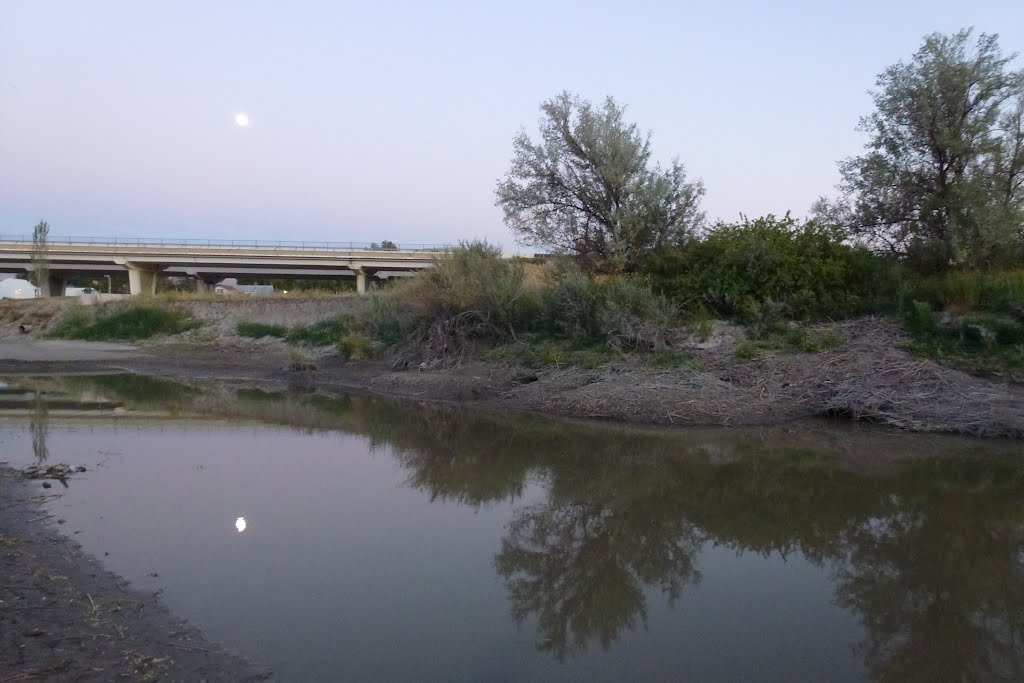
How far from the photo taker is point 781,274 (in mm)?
19734

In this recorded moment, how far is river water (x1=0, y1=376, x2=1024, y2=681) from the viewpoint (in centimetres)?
544

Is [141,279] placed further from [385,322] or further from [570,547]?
[570,547]

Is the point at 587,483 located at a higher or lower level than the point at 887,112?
lower

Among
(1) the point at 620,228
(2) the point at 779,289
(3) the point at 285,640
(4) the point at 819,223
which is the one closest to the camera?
(3) the point at 285,640

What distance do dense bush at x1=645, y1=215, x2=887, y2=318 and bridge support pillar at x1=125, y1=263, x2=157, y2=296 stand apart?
47027 millimetres

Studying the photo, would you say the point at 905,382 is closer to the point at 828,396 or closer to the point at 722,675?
the point at 828,396

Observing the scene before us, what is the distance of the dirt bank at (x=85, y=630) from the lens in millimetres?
4648

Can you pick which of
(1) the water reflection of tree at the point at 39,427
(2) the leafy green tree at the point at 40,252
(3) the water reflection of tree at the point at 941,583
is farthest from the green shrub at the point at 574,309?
(2) the leafy green tree at the point at 40,252

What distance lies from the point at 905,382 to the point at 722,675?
12245mm

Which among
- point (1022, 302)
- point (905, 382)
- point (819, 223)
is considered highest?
point (819, 223)

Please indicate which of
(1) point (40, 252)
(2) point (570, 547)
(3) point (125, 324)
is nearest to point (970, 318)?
(2) point (570, 547)

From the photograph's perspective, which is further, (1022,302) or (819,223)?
(819,223)

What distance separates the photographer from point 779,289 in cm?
1988

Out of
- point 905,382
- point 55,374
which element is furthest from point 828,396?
point 55,374
